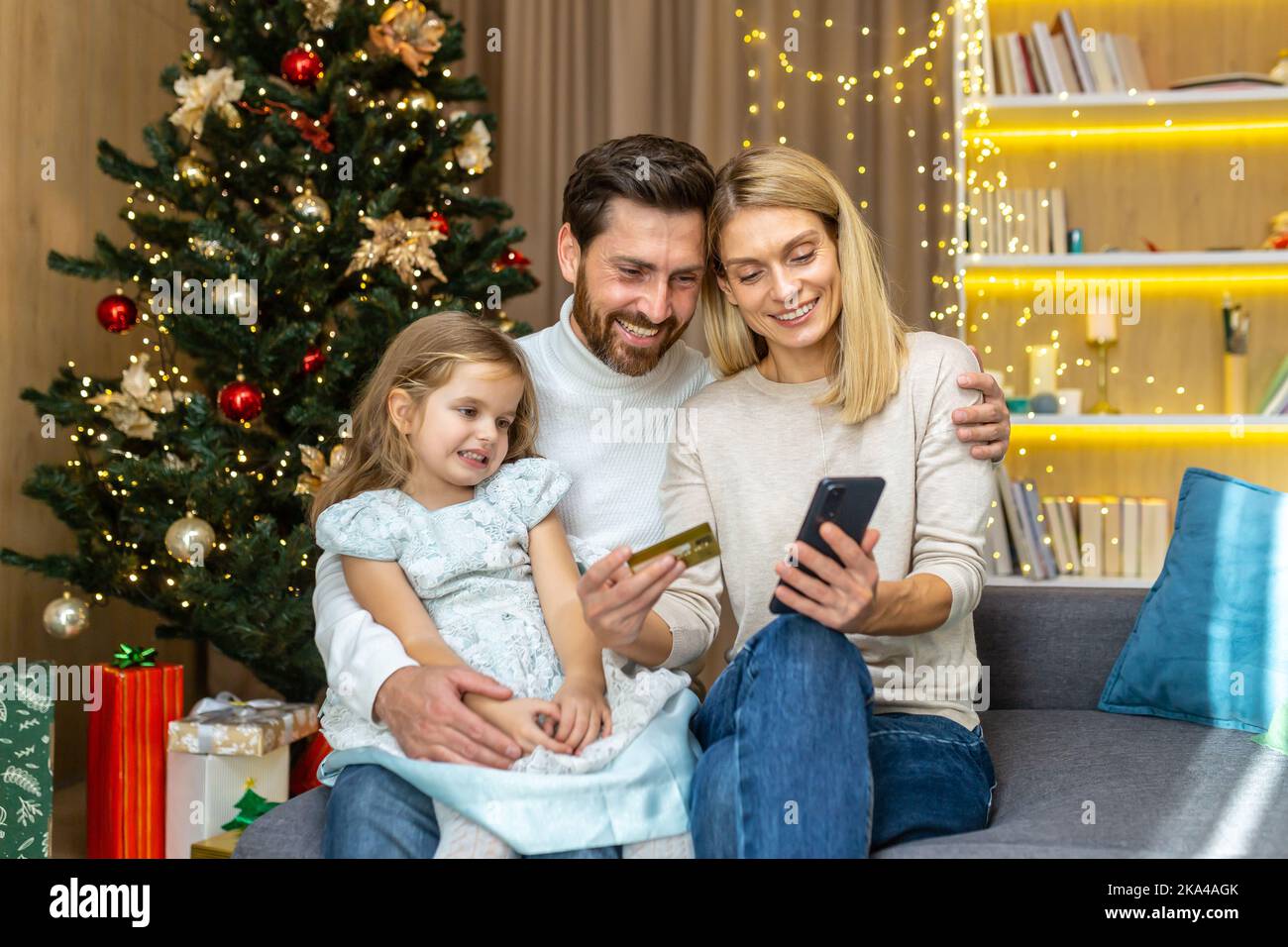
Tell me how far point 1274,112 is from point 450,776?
284cm

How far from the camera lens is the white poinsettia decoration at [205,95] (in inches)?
94.3

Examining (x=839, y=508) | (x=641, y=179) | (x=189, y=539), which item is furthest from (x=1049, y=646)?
(x=189, y=539)

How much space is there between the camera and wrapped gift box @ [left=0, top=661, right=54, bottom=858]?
1.95 meters

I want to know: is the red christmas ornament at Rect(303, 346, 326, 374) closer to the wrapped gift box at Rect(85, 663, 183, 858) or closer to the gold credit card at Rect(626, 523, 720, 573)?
the wrapped gift box at Rect(85, 663, 183, 858)

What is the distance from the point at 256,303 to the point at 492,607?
1.15m

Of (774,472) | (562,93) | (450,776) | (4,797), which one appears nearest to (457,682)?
(450,776)

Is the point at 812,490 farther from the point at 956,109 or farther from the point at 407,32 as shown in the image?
the point at 956,109

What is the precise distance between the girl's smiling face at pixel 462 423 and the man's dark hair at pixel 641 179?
0.99 feet

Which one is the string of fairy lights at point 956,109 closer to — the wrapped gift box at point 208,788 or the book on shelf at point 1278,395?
the book on shelf at point 1278,395

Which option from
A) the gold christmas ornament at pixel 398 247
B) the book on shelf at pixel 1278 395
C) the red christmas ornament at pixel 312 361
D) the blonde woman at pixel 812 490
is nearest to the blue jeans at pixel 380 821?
the blonde woman at pixel 812 490

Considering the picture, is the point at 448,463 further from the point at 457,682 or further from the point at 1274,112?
the point at 1274,112

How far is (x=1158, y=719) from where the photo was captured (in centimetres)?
183

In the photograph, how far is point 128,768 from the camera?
2.18 metres

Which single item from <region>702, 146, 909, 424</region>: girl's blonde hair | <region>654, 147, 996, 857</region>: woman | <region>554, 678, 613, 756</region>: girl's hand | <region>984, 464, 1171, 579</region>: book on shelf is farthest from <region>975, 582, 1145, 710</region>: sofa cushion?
<region>984, 464, 1171, 579</region>: book on shelf
